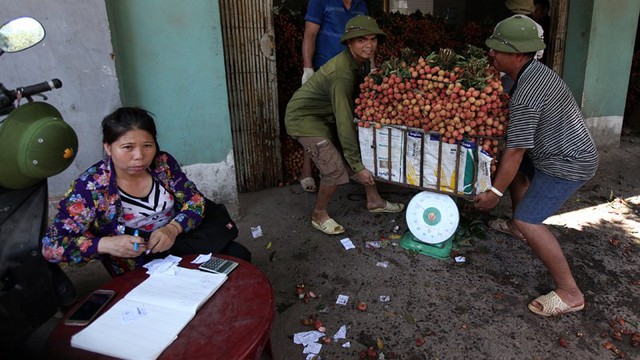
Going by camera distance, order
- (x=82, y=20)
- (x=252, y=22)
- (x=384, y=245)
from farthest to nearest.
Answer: (x=252, y=22)
(x=384, y=245)
(x=82, y=20)

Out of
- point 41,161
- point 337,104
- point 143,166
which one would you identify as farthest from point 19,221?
point 337,104

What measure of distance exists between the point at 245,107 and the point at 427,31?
293cm

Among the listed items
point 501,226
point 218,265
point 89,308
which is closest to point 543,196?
point 501,226

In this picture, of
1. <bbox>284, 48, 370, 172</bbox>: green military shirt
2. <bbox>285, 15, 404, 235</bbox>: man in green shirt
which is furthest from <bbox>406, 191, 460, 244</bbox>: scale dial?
<bbox>284, 48, 370, 172</bbox>: green military shirt

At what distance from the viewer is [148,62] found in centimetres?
350

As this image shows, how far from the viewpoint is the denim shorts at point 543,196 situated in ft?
9.00

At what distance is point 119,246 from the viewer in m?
2.04

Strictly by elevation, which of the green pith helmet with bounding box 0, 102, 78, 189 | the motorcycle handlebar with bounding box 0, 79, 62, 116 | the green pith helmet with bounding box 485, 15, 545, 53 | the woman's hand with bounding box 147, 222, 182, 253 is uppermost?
the green pith helmet with bounding box 485, 15, 545, 53

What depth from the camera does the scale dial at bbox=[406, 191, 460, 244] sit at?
333cm

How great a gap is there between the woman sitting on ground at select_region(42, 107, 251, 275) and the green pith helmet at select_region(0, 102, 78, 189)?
203 millimetres

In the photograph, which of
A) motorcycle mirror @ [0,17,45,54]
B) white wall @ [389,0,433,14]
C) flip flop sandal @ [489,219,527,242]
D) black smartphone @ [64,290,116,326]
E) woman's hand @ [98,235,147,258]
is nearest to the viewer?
black smartphone @ [64,290,116,326]

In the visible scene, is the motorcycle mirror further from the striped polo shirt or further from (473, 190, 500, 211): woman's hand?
(473, 190, 500, 211): woman's hand

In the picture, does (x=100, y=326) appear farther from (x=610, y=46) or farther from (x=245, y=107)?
(x=610, y=46)

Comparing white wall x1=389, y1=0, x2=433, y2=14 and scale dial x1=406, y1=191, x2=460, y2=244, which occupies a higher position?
white wall x1=389, y1=0, x2=433, y2=14
